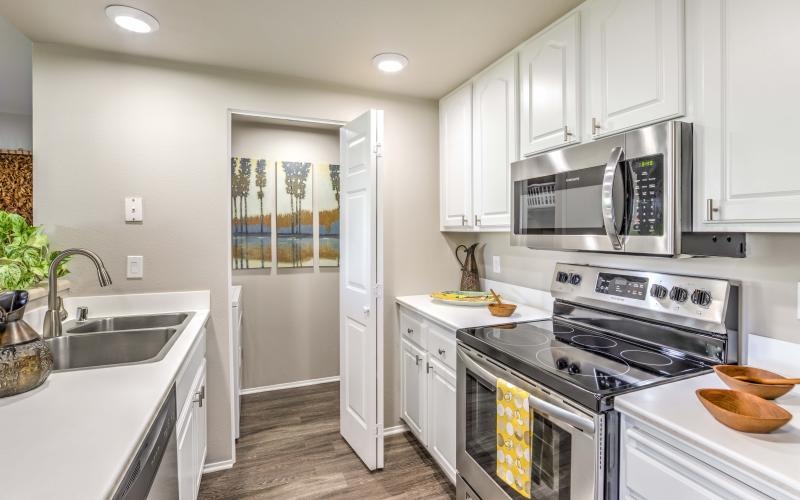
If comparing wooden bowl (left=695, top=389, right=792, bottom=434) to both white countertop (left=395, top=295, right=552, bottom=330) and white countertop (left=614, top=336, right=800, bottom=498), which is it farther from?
white countertop (left=395, top=295, right=552, bottom=330)

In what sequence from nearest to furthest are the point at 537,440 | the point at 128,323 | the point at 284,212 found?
the point at 537,440 < the point at 128,323 < the point at 284,212

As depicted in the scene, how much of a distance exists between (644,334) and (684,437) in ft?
2.34

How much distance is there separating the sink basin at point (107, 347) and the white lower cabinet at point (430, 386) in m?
1.23

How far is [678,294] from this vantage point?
146cm

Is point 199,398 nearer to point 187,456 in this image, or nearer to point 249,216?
point 187,456

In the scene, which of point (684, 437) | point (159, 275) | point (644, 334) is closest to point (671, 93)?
point (644, 334)

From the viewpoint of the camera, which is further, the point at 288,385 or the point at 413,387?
the point at 288,385

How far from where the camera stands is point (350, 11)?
1.72 meters

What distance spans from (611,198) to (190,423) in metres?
1.87

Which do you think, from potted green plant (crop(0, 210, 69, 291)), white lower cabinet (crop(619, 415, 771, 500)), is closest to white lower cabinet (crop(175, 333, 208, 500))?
potted green plant (crop(0, 210, 69, 291))

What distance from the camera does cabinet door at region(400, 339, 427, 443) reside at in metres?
2.34

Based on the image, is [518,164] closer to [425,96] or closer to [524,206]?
[524,206]

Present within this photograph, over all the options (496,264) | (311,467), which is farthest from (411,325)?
(311,467)

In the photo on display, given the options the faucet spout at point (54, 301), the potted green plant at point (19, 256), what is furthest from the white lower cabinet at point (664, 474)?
the potted green plant at point (19, 256)
